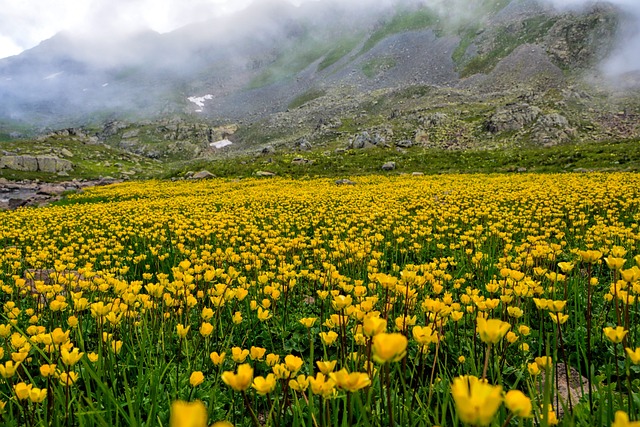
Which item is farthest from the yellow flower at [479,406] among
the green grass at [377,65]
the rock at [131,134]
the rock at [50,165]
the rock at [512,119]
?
the rock at [131,134]

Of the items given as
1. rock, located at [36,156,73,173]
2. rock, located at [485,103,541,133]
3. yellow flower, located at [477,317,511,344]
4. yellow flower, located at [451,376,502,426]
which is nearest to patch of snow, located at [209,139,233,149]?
rock, located at [36,156,73,173]

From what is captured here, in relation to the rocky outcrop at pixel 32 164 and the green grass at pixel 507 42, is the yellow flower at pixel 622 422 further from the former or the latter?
the green grass at pixel 507 42

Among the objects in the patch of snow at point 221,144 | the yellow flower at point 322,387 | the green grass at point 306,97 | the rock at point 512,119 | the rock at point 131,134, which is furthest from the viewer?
the green grass at point 306,97

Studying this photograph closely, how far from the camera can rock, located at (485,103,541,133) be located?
69938 millimetres

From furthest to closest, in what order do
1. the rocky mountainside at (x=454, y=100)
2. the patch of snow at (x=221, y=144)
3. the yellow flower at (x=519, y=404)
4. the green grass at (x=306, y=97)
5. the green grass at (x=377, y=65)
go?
the green grass at (x=377, y=65) < the green grass at (x=306, y=97) < the patch of snow at (x=221, y=144) < the rocky mountainside at (x=454, y=100) < the yellow flower at (x=519, y=404)

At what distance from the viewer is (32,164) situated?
197 feet

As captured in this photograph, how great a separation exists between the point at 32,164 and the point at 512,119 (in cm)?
8403

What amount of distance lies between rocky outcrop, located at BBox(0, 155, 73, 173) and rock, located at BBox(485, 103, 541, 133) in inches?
3037

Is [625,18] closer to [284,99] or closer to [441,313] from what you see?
[284,99]

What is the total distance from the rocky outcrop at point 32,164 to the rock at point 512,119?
253 feet

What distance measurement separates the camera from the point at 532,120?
232ft

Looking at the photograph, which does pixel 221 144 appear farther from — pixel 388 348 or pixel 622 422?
pixel 622 422

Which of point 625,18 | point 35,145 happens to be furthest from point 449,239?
point 625,18

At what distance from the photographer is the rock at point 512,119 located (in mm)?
69938
